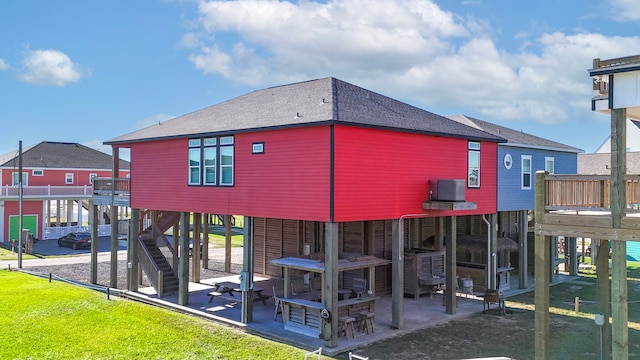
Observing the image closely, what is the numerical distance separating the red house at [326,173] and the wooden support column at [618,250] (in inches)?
251

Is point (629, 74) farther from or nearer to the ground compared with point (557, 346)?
farther from the ground

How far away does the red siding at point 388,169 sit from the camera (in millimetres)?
14375

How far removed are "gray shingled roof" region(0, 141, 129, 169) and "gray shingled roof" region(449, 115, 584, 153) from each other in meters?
33.3

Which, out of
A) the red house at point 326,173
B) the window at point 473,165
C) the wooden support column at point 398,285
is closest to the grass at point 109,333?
the red house at point 326,173

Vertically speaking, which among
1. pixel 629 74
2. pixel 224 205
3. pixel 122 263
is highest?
pixel 629 74

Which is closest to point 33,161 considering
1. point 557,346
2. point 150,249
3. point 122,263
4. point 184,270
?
point 122,263

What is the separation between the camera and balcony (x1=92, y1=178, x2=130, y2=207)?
21.9 meters

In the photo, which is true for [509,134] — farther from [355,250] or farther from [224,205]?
[224,205]

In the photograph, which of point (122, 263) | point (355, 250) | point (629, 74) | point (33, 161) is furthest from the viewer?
point (33, 161)

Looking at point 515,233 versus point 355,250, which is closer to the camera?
point 355,250

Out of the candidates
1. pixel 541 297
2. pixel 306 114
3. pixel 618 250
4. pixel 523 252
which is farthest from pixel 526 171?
pixel 618 250

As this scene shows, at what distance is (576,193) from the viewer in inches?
428

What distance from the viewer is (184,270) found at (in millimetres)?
18484

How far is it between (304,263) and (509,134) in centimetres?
1306
